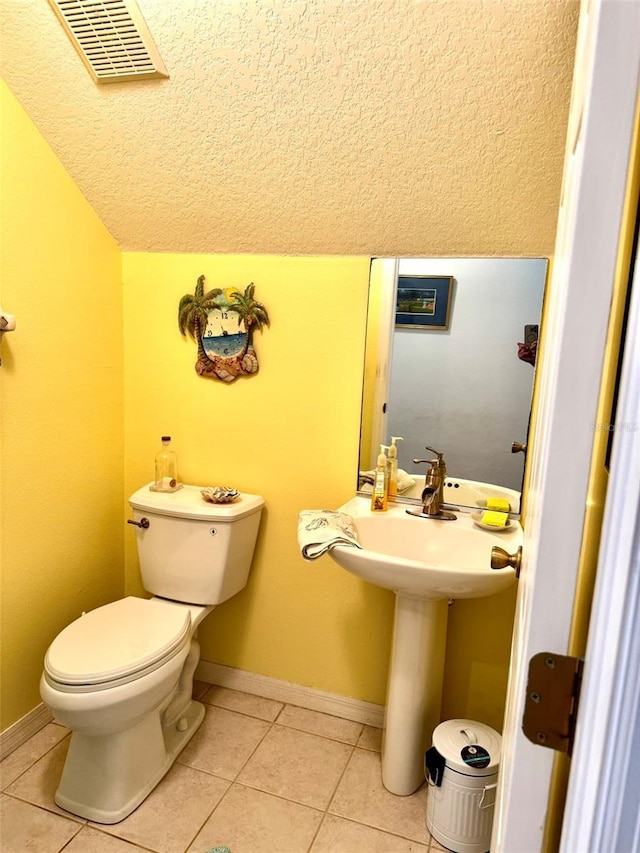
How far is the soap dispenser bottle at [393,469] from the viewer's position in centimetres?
186

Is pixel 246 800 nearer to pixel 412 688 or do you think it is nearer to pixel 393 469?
pixel 412 688

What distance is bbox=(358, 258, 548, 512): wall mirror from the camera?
1.70 meters

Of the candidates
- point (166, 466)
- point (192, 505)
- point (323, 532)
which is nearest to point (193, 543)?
point (192, 505)

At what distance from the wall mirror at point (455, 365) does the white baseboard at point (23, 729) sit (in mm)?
1424

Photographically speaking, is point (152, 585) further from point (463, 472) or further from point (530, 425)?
point (530, 425)

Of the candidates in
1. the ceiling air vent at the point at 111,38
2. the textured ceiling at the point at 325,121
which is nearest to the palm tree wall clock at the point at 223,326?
the textured ceiling at the point at 325,121

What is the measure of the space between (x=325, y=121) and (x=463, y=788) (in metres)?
1.80

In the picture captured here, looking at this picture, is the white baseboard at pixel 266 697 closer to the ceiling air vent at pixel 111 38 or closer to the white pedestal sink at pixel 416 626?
the white pedestal sink at pixel 416 626

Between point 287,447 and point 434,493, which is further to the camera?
point 287,447

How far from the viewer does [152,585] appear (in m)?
2.00

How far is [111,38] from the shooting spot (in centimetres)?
144

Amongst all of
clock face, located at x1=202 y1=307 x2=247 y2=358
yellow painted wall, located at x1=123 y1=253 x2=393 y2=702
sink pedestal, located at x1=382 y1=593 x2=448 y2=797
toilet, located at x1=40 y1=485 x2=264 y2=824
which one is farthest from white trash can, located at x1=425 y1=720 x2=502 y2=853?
clock face, located at x1=202 y1=307 x2=247 y2=358

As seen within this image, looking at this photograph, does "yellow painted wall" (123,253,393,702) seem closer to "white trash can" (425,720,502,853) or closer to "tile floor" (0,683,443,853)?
"tile floor" (0,683,443,853)

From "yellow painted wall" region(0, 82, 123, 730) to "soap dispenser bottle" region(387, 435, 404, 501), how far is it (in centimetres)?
105
